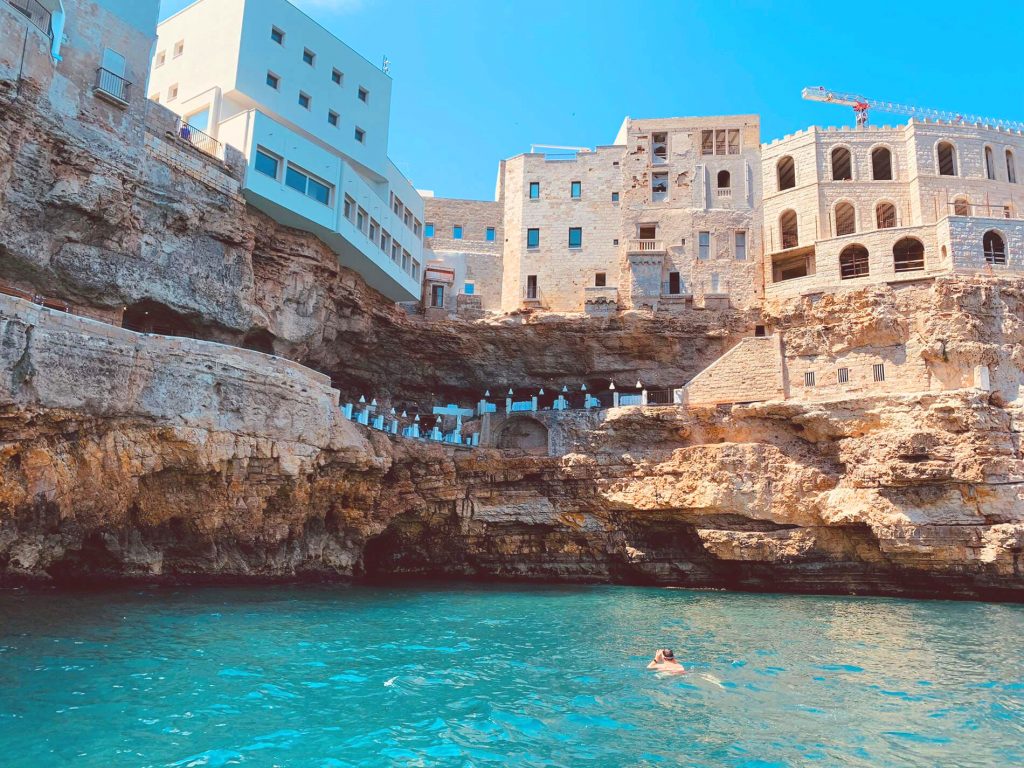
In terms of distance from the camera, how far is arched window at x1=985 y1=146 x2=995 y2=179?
125 feet

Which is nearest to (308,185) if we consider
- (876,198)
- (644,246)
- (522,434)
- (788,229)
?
(522,434)

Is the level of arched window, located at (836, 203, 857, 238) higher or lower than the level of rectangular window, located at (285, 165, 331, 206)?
higher

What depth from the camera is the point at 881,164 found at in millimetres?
40375

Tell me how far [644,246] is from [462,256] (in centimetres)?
1036

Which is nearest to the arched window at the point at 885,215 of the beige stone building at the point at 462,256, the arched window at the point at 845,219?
the arched window at the point at 845,219

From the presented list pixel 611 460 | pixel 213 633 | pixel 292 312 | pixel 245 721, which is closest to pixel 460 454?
pixel 611 460

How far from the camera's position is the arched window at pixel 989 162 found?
38.0 metres

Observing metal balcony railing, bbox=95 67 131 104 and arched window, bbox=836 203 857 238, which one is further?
arched window, bbox=836 203 857 238

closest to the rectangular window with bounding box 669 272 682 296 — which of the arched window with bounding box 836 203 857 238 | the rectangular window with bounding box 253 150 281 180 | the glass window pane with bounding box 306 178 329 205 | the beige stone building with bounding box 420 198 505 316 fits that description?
the arched window with bounding box 836 203 857 238

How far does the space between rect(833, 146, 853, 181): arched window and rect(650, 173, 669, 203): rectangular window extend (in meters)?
8.80

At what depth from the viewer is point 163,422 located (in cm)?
2036

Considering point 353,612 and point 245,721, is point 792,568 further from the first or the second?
point 245,721

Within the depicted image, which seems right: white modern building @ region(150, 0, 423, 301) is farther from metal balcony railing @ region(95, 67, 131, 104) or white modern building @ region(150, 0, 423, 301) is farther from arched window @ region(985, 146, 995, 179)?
arched window @ region(985, 146, 995, 179)

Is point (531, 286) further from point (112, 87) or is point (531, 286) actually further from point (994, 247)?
point (112, 87)
